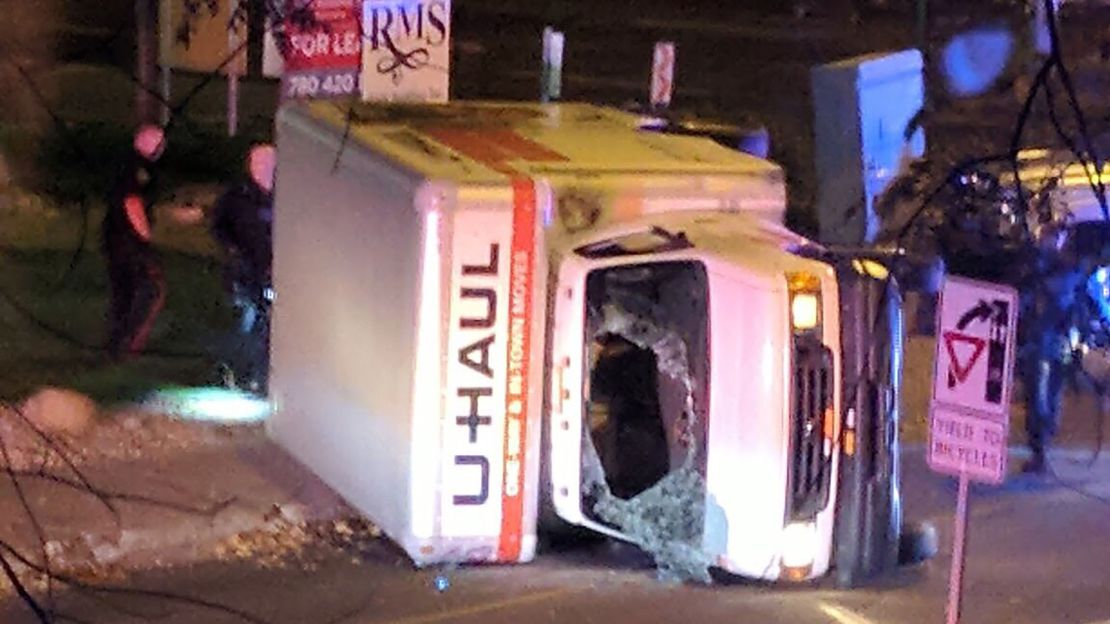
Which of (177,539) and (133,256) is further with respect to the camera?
(133,256)

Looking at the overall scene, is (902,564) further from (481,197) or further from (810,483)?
(481,197)

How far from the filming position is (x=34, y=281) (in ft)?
57.0

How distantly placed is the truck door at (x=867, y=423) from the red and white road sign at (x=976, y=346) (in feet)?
4.46

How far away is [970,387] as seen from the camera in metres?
8.12

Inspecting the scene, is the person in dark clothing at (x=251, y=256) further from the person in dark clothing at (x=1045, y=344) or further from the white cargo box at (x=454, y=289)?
the person in dark clothing at (x=1045, y=344)

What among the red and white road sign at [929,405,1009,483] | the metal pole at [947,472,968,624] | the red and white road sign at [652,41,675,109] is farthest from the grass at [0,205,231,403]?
the metal pole at [947,472,968,624]

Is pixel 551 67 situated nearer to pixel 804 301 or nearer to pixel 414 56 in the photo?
pixel 414 56

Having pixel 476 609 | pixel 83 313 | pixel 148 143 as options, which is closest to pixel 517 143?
pixel 476 609

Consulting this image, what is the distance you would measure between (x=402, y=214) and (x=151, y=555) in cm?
222

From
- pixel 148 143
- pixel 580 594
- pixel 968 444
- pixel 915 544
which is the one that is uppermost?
pixel 148 143

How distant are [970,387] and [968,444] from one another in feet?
0.78

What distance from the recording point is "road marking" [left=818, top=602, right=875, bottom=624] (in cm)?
955

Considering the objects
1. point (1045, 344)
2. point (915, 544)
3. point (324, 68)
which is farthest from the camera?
point (324, 68)

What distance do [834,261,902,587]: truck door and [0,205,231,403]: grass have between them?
519 centimetres
